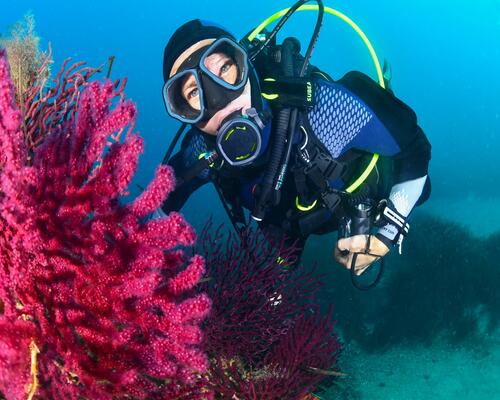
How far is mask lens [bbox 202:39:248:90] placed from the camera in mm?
3174

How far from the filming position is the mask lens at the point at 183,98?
3307 mm

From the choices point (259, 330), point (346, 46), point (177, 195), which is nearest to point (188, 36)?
point (177, 195)

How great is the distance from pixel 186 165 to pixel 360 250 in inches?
74.1

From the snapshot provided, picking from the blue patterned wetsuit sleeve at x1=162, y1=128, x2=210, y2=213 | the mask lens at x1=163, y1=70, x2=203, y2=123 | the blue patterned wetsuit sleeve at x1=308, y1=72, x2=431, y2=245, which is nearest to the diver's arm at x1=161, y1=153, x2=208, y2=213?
the blue patterned wetsuit sleeve at x1=162, y1=128, x2=210, y2=213

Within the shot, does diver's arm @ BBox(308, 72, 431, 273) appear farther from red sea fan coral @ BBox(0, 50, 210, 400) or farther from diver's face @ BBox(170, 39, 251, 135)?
red sea fan coral @ BBox(0, 50, 210, 400)

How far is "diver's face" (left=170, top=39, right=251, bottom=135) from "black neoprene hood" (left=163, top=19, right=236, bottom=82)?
0.03 meters

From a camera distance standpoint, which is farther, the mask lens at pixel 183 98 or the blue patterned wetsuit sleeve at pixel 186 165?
the blue patterned wetsuit sleeve at pixel 186 165

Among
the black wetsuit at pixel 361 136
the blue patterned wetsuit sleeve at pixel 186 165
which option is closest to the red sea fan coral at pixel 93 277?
the black wetsuit at pixel 361 136

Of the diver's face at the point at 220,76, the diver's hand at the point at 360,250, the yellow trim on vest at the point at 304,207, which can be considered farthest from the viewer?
the yellow trim on vest at the point at 304,207

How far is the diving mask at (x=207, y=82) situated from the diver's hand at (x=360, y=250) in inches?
64.4

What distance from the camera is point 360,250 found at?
3.69 metres

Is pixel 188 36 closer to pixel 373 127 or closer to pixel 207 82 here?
pixel 207 82

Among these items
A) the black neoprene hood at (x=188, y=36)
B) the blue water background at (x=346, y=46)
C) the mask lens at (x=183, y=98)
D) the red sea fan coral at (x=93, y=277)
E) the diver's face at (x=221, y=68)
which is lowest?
the red sea fan coral at (x=93, y=277)

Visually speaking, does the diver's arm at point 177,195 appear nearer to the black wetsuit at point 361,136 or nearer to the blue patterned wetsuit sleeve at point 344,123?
the black wetsuit at point 361,136
